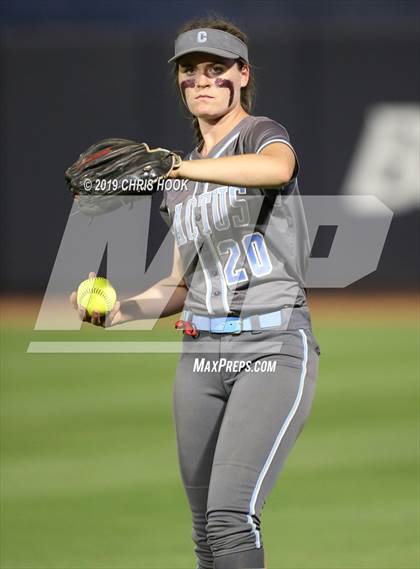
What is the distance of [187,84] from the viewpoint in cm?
388

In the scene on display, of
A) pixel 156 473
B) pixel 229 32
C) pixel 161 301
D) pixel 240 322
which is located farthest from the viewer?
pixel 156 473

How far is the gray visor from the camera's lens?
12.5ft

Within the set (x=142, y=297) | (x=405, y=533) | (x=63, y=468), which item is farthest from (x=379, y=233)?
(x=142, y=297)

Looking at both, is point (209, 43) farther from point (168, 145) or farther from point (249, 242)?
point (168, 145)

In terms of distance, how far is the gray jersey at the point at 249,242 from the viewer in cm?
370

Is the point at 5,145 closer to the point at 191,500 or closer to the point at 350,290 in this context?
the point at 350,290

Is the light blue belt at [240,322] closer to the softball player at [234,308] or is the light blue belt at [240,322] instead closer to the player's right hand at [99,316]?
the softball player at [234,308]

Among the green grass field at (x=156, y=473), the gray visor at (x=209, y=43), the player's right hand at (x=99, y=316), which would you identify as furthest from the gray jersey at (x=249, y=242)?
the green grass field at (x=156, y=473)

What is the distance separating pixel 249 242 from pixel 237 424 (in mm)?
625

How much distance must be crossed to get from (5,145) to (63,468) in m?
10.7

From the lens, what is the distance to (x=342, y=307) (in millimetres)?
16750

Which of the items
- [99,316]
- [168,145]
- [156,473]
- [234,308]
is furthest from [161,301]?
[168,145]

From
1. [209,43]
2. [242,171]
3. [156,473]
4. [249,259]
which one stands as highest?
[209,43]

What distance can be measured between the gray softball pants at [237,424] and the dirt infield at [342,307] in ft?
35.2
